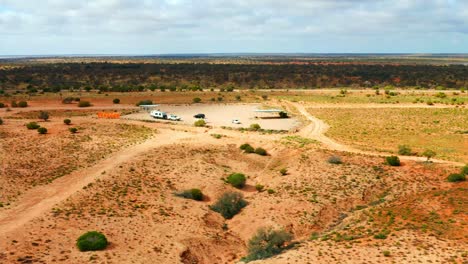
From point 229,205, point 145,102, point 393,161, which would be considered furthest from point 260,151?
point 145,102

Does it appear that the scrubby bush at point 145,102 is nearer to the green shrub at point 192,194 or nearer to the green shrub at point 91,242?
the green shrub at point 192,194

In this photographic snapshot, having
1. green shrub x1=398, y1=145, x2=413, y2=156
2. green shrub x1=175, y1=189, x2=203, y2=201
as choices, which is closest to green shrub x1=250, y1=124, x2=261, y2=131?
green shrub x1=398, y1=145, x2=413, y2=156

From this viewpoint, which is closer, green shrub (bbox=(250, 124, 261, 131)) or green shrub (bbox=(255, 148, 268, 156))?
green shrub (bbox=(255, 148, 268, 156))

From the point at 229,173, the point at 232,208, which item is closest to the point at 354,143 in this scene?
the point at 229,173

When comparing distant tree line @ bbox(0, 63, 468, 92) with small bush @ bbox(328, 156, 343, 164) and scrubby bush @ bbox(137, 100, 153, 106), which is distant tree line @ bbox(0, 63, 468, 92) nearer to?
scrubby bush @ bbox(137, 100, 153, 106)

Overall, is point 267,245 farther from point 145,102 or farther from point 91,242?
point 145,102
